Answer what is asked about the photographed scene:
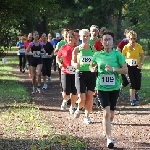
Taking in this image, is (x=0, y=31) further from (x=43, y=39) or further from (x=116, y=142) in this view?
(x=116, y=142)

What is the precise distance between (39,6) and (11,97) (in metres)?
5.54

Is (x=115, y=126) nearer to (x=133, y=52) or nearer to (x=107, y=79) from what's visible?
(x=107, y=79)

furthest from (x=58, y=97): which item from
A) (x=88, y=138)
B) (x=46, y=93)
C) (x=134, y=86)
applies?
(x=88, y=138)

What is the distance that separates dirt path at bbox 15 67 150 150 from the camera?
8625 mm

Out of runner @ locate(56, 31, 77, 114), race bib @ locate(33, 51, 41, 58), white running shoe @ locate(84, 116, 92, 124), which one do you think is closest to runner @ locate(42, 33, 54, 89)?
race bib @ locate(33, 51, 41, 58)

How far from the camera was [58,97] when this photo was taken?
15.8 metres

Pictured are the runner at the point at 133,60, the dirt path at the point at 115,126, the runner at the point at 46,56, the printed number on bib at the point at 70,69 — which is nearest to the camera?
the dirt path at the point at 115,126

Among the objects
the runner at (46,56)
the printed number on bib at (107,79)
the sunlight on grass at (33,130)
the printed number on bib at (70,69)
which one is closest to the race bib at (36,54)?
the runner at (46,56)

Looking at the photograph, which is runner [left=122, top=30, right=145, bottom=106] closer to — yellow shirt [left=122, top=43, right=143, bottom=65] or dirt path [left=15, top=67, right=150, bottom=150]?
yellow shirt [left=122, top=43, right=143, bottom=65]

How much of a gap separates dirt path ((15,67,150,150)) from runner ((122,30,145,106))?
0.54 m

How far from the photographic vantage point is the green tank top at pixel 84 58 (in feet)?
34.9

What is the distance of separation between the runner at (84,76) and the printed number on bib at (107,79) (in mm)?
2134

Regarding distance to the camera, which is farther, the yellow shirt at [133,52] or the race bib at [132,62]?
the race bib at [132,62]

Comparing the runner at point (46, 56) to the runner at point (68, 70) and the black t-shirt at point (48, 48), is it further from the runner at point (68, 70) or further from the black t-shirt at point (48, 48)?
the runner at point (68, 70)
